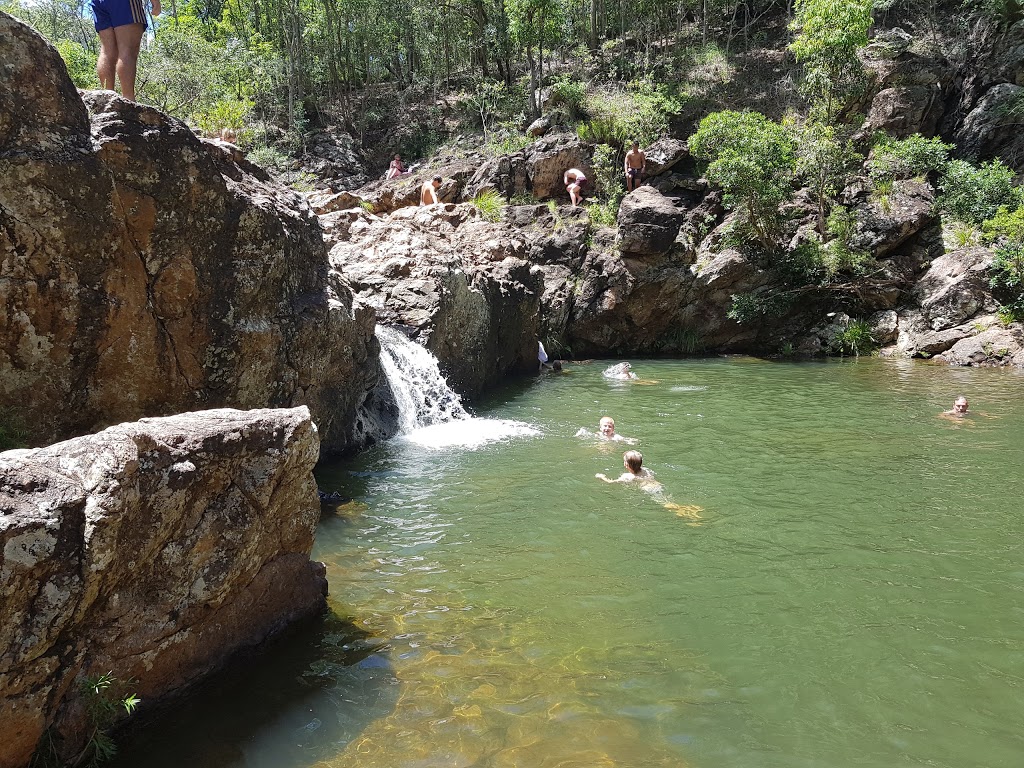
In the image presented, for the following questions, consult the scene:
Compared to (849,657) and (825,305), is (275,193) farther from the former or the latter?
(825,305)

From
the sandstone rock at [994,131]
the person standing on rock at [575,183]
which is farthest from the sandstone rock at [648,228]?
the sandstone rock at [994,131]

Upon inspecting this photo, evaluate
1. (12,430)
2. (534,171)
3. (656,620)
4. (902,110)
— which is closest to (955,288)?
(902,110)

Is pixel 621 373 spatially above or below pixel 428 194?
below

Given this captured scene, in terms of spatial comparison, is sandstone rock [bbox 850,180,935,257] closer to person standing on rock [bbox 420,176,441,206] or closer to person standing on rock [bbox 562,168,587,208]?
person standing on rock [bbox 562,168,587,208]

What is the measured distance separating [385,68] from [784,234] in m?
28.7

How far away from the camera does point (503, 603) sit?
5.44 m

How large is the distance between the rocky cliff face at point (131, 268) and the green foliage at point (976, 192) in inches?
751

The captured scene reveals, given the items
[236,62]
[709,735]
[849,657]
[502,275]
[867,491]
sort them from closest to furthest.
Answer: [709,735]
[849,657]
[867,491]
[502,275]
[236,62]

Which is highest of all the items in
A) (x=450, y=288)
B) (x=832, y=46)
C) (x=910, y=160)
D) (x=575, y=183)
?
(x=832, y=46)

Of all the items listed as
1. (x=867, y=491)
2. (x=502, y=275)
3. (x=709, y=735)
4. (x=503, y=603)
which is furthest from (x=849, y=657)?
(x=502, y=275)

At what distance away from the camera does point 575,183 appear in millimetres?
23109

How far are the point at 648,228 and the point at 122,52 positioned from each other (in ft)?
49.6

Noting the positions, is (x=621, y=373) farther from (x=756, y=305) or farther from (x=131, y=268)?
(x=131, y=268)

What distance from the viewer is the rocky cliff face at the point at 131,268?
6.05m
